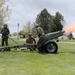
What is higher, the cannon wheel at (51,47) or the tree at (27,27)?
the tree at (27,27)

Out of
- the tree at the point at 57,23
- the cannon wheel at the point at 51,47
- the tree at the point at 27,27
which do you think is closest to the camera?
the cannon wheel at the point at 51,47

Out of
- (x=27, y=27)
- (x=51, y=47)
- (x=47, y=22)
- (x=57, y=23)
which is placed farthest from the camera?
(x=27, y=27)

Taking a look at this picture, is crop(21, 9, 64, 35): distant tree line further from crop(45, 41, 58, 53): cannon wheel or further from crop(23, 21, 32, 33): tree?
crop(45, 41, 58, 53): cannon wheel

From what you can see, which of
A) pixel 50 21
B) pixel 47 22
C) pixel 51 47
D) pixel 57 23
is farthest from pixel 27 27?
pixel 51 47

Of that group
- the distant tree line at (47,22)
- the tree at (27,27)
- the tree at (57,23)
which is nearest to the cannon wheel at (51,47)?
the distant tree line at (47,22)

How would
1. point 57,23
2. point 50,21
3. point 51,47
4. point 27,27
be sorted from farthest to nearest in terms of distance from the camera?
point 27,27 → point 50,21 → point 57,23 → point 51,47

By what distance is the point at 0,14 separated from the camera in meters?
37.0

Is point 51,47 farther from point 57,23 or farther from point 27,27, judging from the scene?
point 27,27

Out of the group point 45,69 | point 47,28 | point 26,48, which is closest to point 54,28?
point 47,28

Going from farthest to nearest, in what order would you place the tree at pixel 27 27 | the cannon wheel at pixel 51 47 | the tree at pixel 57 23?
the tree at pixel 27 27
the tree at pixel 57 23
the cannon wheel at pixel 51 47

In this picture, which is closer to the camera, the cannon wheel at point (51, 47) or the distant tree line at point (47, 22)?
the cannon wheel at point (51, 47)

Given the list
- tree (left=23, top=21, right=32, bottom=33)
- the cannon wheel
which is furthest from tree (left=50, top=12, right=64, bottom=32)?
the cannon wheel

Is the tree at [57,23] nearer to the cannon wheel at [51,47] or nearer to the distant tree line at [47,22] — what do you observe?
the distant tree line at [47,22]

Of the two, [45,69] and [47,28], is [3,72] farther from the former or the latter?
[47,28]
